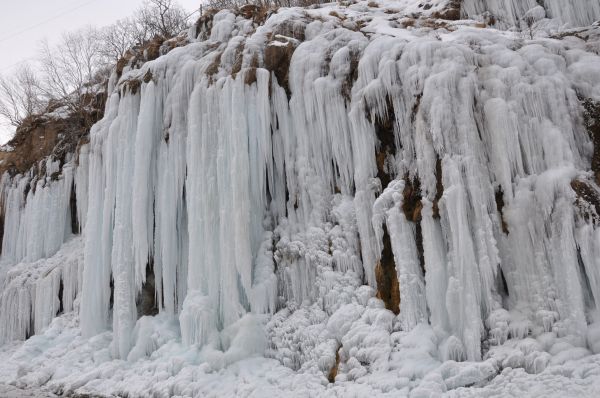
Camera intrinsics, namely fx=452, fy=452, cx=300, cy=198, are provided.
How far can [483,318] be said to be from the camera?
5.63m

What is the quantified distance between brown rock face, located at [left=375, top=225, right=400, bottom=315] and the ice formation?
0.25 feet

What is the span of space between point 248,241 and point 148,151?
3184 millimetres

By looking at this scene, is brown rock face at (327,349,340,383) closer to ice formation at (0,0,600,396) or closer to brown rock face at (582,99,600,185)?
ice formation at (0,0,600,396)

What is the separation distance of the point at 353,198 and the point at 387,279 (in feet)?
5.01

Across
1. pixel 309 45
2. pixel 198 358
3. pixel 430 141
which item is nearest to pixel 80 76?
pixel 309 45

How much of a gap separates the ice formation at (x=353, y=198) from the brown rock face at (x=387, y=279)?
0.08 metres

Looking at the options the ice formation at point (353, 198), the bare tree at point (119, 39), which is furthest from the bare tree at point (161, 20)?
the ice formation at point (353, 198)

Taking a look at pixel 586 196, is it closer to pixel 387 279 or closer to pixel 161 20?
pixel 387 279

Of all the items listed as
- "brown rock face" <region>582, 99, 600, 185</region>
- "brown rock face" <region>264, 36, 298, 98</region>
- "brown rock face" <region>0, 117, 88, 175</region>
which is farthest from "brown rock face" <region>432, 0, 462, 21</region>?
"brown rock face" <region>0, 117, 88, 175</region>

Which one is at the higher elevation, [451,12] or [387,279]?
[451,12]

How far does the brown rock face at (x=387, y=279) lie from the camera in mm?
6441

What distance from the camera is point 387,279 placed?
6621 mm

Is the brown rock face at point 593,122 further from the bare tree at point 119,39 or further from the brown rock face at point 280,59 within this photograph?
the bare tree at point 119,39

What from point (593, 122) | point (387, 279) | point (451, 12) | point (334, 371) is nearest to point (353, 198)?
point (387, 279)
